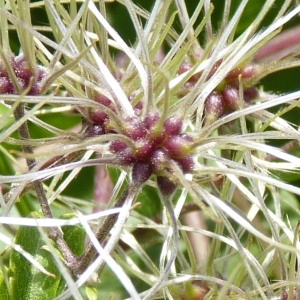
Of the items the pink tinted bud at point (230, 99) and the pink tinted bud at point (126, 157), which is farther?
the pink tinted bud at point (230, 99)

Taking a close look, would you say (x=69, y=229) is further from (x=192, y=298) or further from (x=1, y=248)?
(x=1, y=248)

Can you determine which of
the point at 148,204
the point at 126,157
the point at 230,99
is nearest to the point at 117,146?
the point at 126,157

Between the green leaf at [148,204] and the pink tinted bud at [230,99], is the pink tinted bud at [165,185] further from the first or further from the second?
the green leaf at [148,204]

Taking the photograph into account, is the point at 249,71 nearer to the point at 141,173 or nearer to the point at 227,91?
the point at 227,91

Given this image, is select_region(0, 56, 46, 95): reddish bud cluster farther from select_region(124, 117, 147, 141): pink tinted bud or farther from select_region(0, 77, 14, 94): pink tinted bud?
select_region(124, 117, 147, 141): pink tinted bud

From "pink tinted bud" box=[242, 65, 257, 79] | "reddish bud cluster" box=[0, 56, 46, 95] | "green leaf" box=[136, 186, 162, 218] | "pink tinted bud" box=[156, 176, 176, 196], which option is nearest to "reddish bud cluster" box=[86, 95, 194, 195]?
"pink tinted bud" box=[156, 176, 176, 196]

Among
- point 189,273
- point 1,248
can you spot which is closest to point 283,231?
point 189,273

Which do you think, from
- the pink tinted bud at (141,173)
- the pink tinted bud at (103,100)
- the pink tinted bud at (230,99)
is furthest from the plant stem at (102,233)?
the pink tinted bud at (230,99)
